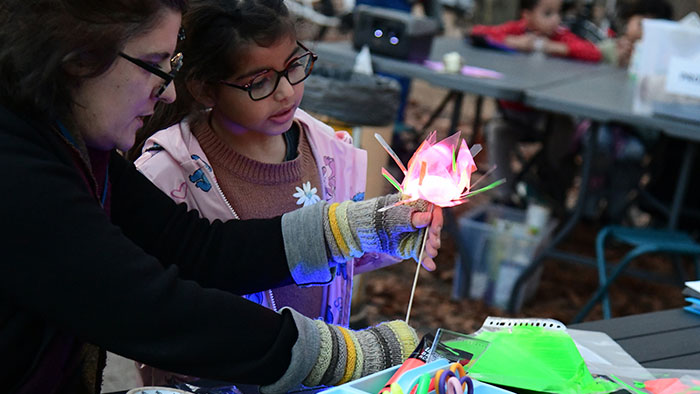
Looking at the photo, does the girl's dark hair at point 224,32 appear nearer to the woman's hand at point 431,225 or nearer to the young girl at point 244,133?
the young girl at point 244,133

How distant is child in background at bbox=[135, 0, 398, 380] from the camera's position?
1.74 metres

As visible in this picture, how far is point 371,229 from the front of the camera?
151cm

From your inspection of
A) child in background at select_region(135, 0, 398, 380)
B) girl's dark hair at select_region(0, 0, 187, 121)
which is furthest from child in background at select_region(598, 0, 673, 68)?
girl's dark hair at select_region(0, 0, 187, 121)

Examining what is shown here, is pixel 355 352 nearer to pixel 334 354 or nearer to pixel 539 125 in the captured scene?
pixel 334 354

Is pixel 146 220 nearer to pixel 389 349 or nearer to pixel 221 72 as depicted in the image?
pixel 221 72

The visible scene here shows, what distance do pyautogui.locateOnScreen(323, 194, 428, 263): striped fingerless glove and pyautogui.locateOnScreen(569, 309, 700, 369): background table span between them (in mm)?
441

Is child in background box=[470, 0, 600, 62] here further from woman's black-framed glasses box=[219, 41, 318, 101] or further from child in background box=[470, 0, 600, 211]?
woman's black-framed glasses box=[219, 41, 318, 101]

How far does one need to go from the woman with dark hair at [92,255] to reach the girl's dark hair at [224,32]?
39 cm

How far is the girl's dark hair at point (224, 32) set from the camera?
1731 millimetres

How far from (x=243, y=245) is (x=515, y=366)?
23.0 inches

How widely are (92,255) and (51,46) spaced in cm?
30

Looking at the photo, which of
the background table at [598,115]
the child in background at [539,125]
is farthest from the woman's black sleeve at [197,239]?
the child in background at [539,125]

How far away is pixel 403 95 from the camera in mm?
5633

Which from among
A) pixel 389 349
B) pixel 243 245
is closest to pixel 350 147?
pixel 243 245
